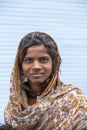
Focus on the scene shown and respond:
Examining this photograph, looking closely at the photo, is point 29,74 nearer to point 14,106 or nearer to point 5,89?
point 14,106

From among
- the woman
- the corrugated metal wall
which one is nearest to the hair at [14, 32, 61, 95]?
the woman

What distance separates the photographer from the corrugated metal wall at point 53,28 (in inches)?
125

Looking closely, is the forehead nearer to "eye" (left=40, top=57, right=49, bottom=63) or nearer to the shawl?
"eye" (left=40, top=57, right=49, bottom=63)

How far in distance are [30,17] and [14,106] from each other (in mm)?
1491

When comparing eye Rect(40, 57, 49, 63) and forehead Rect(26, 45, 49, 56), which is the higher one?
forehead Rect(26, 45, 49, 56)

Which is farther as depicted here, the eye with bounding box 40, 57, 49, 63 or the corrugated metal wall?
the corrugated metal wall

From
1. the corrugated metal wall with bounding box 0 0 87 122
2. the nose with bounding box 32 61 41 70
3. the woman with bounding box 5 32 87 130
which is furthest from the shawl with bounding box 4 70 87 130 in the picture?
the corrugated metal wall with bounding box 0 0 87 122

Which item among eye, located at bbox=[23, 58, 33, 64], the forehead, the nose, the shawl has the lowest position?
the shawl

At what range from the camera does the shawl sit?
5.89ft

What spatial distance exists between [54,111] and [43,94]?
0.28 feet

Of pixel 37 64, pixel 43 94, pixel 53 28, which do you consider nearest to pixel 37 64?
pixel 37 64

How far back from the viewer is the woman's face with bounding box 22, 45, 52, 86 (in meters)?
1.77

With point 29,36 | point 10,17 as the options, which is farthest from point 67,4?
point 29,36

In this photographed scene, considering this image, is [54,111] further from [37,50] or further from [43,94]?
[37,50]
